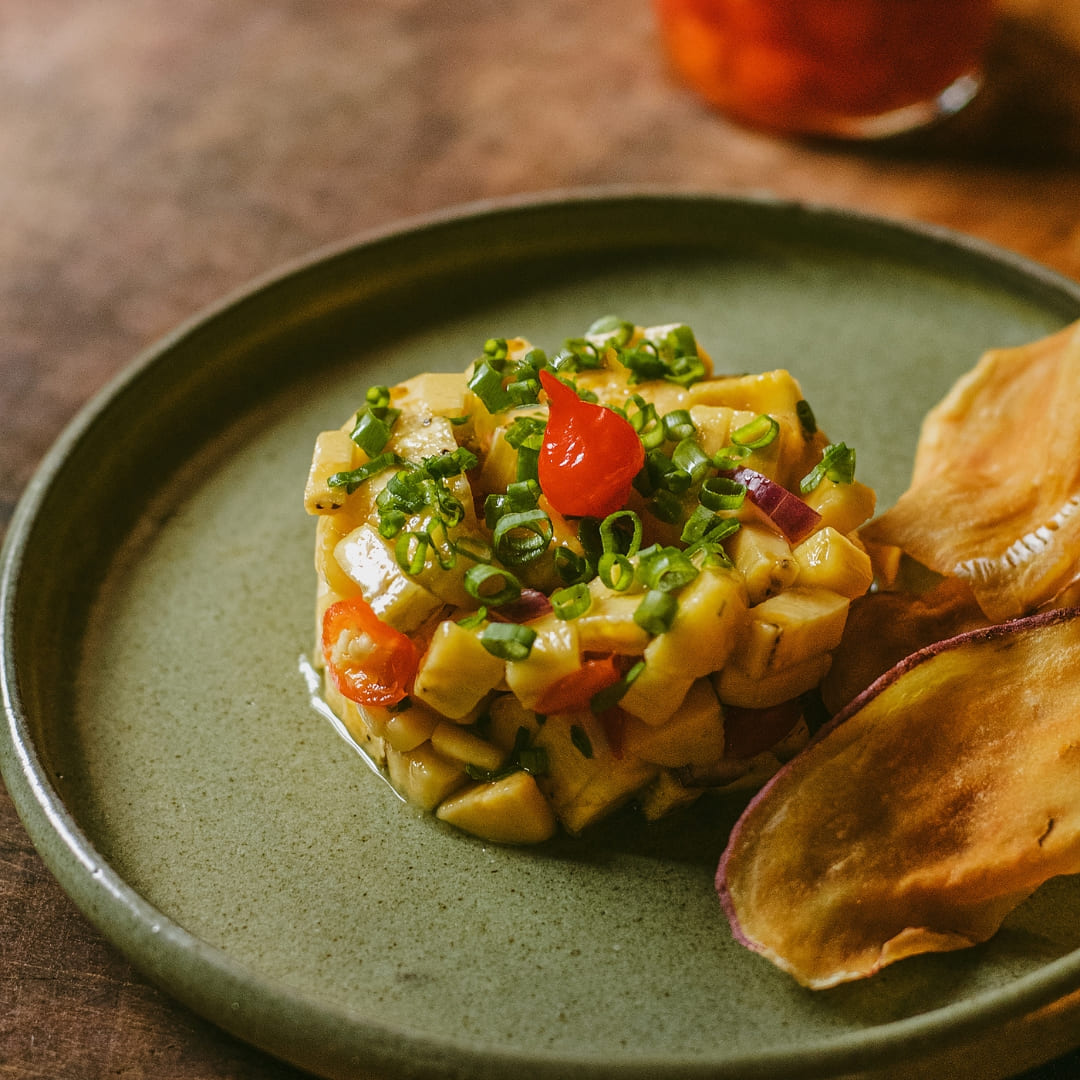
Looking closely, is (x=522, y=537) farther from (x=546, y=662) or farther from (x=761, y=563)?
(x=761, y=563)

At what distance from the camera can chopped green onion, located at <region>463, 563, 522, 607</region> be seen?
2031mm

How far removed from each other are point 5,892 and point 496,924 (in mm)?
895

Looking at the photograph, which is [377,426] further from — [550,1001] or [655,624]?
[550,1001]

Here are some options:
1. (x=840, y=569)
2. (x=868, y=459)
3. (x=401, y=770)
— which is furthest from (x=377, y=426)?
(x=868, y=459)

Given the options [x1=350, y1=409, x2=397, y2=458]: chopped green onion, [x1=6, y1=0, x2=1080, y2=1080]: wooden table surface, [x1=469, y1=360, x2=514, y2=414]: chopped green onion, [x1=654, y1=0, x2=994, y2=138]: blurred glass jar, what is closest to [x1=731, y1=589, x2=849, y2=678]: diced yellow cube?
[x1=469, y1=360, x2=514, y2=414]: chopped green onion

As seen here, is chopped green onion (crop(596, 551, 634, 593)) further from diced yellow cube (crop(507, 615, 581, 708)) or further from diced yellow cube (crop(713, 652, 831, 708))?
diced yellow cube (crop(713, 652, 831, 708))

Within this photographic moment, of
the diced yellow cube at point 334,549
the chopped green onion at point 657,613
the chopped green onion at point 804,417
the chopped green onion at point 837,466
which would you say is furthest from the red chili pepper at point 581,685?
the chopped green onion at point 804,417

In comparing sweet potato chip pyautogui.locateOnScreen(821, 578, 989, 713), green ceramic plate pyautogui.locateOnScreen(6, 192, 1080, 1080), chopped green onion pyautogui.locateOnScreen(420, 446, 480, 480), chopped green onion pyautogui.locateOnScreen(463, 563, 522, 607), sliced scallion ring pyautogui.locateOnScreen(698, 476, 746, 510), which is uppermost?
sliced scallion ring pyautogui.locateOnScreen(698, 476, 746, 510)

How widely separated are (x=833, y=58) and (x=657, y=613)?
242 centimetres

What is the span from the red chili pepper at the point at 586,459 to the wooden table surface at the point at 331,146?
156 centimetres

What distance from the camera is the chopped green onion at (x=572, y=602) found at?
199 cm

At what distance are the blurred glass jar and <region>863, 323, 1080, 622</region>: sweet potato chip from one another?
1346mm

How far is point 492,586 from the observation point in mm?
2072

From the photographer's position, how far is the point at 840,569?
6.73ft
